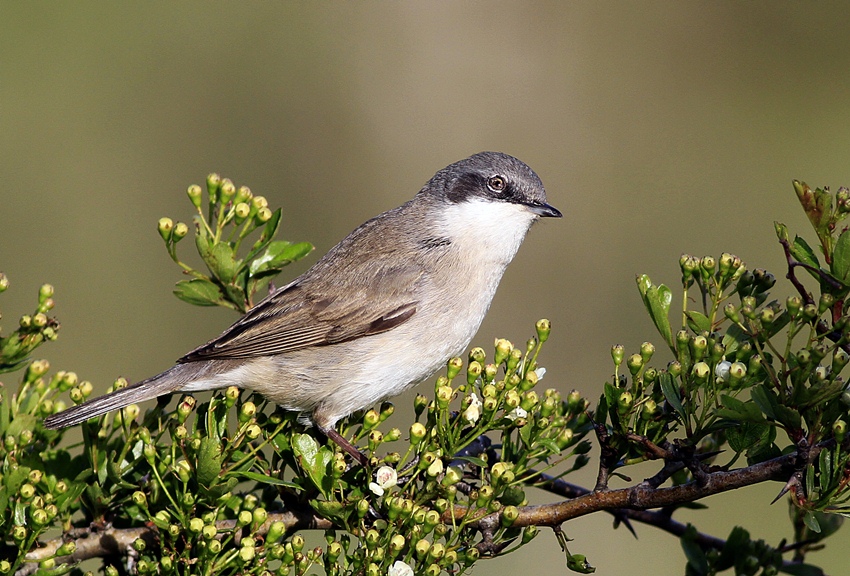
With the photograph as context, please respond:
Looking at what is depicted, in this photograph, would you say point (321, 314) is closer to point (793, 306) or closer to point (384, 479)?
point (384, 479)

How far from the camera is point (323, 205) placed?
8906 millimetres

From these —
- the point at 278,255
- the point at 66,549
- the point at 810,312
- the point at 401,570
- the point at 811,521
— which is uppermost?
the point at 278,255

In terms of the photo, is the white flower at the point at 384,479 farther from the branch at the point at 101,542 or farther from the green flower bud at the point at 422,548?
the branch at the point at 101,542

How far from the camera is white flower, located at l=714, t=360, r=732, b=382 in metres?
2.60

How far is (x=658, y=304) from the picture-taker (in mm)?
2836

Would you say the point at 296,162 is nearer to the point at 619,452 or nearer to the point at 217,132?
the point at 217,132

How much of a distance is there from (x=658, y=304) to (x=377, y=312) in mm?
1668

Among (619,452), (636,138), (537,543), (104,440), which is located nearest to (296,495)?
(104,440)

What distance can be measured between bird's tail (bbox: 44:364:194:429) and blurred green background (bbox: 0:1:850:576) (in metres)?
4.01

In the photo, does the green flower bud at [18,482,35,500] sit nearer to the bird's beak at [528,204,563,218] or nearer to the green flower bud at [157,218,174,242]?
the green flower bud at [157,218,174,242]

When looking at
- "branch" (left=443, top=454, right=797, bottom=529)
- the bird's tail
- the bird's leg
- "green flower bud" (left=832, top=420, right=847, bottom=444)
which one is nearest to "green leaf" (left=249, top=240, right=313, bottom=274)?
the bird's tail

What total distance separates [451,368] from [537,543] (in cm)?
427

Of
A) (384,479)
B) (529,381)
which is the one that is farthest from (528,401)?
(384,479)

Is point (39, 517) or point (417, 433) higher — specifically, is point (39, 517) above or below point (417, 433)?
above
